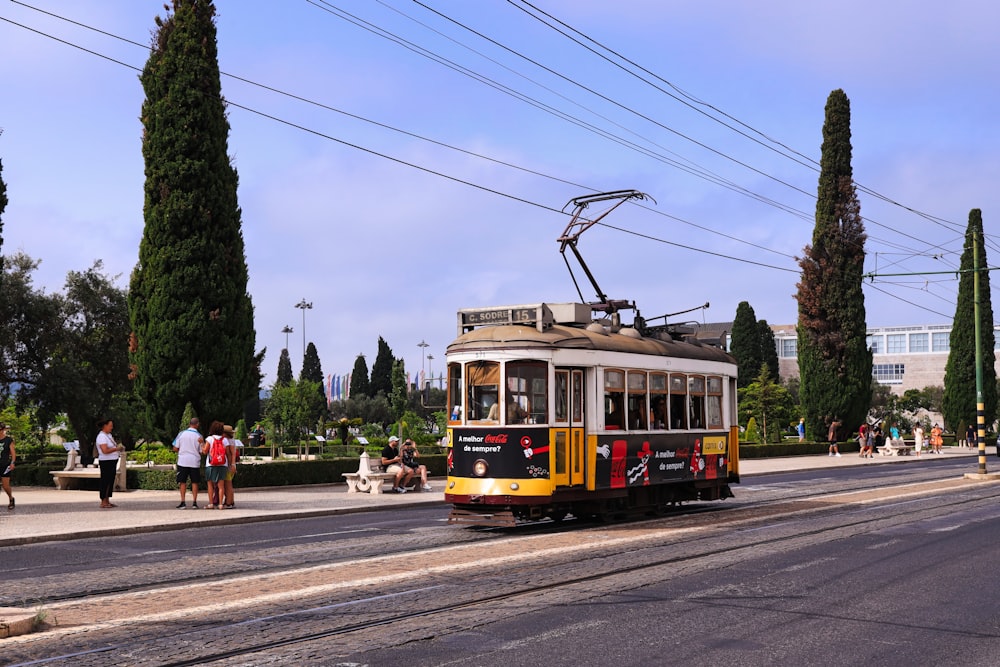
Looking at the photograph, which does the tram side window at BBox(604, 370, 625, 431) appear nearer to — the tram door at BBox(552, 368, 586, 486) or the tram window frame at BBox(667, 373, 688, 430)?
the tram door at BBox(552, 368, 586, 486)

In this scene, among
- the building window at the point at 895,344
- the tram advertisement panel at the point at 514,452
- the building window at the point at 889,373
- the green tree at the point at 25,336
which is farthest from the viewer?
the building window at the point at 895,344

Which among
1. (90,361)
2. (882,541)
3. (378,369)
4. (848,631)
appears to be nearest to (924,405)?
(378,369)

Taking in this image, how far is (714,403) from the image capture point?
63.6ft

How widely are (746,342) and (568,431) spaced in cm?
8051

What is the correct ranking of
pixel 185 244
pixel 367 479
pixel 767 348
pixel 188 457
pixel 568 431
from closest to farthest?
pixel 568 431 < pixel 188 457 < pixel 367 479 < pixel 185 244 < pixel 767 348

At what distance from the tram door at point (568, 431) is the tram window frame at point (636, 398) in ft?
4.01

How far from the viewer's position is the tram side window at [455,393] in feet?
52.6

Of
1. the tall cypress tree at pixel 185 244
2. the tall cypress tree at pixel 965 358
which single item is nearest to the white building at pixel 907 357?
the tall cypress tree at pixel 965 358

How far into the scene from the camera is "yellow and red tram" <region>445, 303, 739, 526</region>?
15.3 m

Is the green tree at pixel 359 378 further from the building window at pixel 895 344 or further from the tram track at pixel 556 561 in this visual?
the tram track at pixel 556 561

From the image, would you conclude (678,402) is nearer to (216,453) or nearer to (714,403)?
(714,403)

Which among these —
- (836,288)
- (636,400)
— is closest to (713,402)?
(636,400)

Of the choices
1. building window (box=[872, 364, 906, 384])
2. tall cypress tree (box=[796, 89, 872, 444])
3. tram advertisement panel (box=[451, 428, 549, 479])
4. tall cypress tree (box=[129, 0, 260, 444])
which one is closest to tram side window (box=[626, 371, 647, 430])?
tram advertisement panel (box=[451, 428, 549, 479])

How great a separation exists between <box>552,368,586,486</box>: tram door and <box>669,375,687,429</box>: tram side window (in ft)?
8.78
